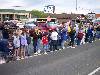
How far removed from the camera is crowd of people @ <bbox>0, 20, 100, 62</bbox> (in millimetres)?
20720

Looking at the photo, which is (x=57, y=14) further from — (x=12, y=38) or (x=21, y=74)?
(x=21, y=74)

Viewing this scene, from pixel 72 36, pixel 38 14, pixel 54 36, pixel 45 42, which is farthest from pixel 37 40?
pixel 38 14

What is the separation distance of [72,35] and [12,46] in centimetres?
1074

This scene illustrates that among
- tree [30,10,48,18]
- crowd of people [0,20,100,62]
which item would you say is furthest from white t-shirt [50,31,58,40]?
tree [30,10,48,18]

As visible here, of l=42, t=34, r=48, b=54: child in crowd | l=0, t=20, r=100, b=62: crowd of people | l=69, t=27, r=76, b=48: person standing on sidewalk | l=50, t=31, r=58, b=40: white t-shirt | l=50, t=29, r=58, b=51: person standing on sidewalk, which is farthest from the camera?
l=69, t=27, r=76, b=48: person standing on sidewalk

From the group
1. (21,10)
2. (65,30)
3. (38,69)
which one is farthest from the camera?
(21,10)

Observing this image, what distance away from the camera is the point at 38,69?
15.4 meters

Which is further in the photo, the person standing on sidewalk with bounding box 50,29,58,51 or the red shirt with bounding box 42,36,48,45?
the person standing on sidewalk with bounding box 50,29,58,51

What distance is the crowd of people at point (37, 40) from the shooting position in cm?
2072

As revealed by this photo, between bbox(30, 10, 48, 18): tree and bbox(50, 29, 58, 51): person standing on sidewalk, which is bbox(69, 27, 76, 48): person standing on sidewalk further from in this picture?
bbox(30, 10, 48, 18): tree

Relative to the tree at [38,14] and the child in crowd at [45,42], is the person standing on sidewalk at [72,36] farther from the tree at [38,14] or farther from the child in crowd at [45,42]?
the tree at [38,14]

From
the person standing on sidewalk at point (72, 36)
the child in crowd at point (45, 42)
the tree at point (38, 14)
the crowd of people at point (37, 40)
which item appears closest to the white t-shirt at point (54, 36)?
the crowd of people at point (37, 40)

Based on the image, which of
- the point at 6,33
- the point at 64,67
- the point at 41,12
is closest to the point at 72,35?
the point at 6,33

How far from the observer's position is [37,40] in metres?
24.7
